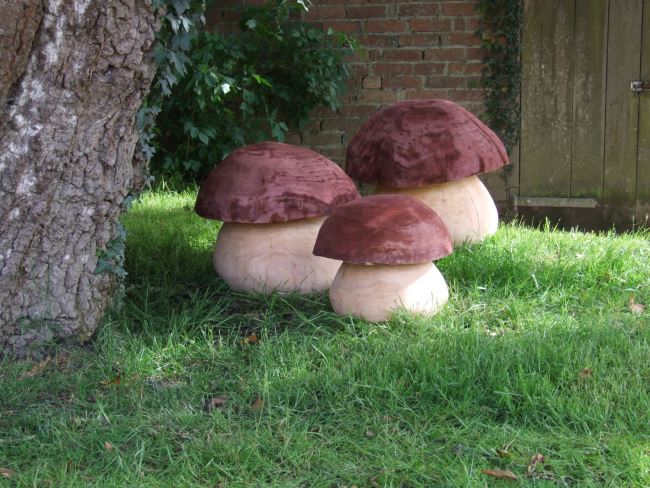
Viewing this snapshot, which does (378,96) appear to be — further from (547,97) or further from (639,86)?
(639,86)

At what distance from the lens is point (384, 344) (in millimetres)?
3809

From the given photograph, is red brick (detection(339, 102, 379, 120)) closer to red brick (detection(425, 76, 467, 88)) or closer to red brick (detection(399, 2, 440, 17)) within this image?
red brick (detection(425, 76, 467, 88))

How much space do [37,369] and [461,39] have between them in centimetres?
539

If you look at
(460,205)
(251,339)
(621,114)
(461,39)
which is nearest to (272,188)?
(251,339)

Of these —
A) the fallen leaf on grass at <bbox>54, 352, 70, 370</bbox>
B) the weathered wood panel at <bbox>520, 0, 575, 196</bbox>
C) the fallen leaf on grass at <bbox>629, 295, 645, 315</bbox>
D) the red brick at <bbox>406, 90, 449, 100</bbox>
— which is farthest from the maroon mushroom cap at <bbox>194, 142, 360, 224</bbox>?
the weathered wood panel at <bbox>520, 0, 575, 196</bbox>

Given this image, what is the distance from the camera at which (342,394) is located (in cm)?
339

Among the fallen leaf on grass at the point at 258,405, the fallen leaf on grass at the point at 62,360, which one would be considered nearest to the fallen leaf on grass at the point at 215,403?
the fallen leaf on grass at the point at 258,405

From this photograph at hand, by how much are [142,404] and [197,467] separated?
56 centimetres

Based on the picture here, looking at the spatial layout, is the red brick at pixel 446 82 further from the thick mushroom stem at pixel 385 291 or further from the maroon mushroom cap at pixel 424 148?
the thick mushroom stem at pixel 385 291

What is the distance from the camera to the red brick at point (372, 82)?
7.91m

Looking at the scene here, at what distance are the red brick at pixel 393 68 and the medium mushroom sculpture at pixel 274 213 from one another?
3.41 meters

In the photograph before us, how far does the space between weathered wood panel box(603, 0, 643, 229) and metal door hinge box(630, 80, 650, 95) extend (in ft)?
0.12

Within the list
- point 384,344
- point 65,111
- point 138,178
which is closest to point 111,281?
point 138,178

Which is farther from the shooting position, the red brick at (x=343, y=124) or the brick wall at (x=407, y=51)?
the red brick at (x=343, y=124)
